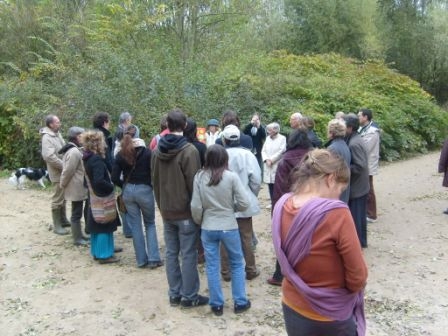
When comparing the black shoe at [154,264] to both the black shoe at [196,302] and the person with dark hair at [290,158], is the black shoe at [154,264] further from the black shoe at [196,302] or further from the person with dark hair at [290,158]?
the person with dark hair at [290,158]

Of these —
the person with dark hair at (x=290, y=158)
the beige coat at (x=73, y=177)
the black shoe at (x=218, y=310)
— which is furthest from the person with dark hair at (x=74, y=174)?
the person with dark hair at (x=290, y=158)

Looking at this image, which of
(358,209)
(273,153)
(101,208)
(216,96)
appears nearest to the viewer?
(101,208)

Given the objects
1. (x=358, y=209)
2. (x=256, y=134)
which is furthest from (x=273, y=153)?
(x=256, y=134)

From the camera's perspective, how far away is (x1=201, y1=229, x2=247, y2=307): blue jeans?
4570mm

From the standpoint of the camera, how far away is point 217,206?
4.49 meters

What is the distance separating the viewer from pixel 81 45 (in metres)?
15.6

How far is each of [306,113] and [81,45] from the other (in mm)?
7841

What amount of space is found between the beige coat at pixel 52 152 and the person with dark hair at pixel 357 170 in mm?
4368

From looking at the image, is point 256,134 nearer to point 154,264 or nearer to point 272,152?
point 272,152

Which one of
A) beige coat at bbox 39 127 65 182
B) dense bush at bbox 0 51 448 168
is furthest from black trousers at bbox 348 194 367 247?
dense bush at bbox 0 51 448 168

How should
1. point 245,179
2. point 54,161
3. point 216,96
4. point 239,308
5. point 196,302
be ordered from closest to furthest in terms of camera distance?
point 239,308
point 196,302
point 245,179
point 54,161
point 216,96

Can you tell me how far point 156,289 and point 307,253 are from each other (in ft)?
10.8

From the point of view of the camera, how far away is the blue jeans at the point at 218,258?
15.0ft

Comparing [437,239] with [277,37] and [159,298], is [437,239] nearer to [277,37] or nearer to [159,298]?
[159,298]
